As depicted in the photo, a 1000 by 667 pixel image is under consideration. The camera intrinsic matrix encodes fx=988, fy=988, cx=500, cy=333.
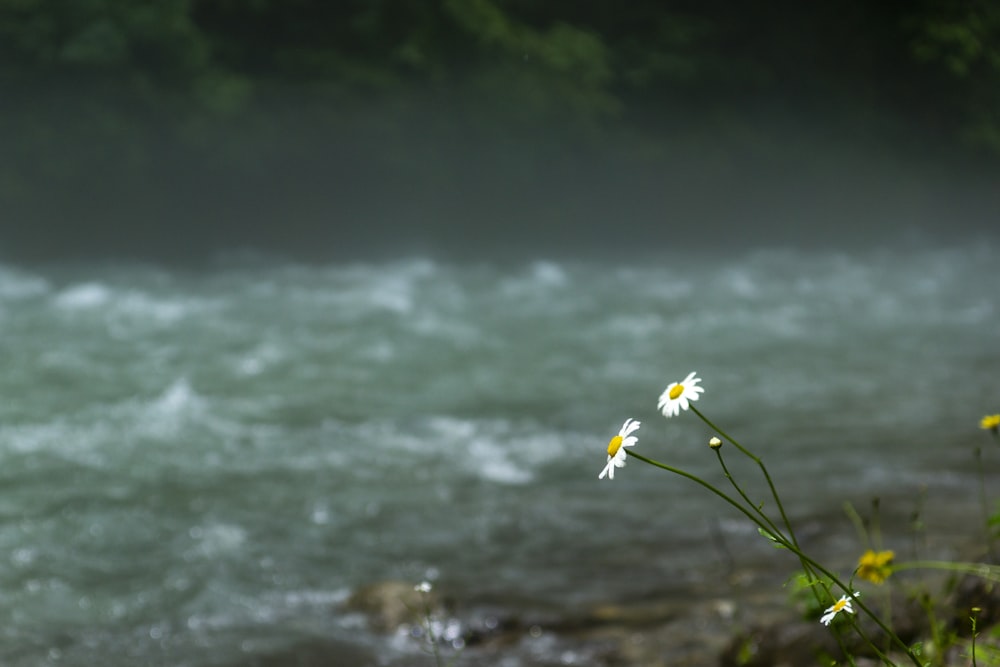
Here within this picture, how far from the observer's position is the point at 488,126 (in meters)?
12.7

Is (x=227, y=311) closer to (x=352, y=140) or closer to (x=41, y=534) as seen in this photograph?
(x=41, y=534)

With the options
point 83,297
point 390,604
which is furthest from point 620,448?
Answer: point 83,297

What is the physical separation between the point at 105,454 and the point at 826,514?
2.84 m

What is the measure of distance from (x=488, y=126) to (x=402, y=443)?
8.97 metres

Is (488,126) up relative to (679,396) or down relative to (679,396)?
up

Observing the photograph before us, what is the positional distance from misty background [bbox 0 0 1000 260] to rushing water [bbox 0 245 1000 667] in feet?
10.2

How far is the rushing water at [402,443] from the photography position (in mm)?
2854

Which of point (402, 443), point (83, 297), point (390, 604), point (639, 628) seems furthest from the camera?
point (83, 297)

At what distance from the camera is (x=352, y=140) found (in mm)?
12133

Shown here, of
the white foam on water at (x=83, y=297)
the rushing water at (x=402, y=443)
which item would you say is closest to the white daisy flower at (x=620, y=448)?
the rushing water at (x=402, y=443)

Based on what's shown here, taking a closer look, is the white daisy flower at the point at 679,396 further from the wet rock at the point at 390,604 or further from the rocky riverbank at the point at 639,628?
the wet rock at the point at 390,604

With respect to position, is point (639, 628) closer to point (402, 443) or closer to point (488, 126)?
point (402, 443)

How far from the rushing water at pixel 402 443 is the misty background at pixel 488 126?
3103mm

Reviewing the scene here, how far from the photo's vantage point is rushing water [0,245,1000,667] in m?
2.85
